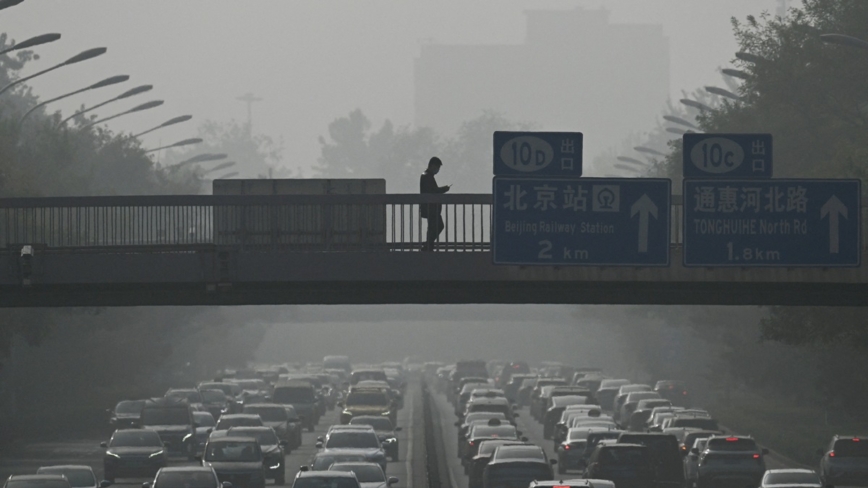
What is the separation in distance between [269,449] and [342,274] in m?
18.0

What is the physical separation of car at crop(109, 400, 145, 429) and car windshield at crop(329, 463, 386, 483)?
2450 cm

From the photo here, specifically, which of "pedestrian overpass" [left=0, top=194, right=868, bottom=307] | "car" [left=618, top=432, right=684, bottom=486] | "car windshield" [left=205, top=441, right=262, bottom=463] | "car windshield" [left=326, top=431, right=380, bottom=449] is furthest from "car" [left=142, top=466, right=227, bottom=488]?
"car windshield" [left=326, top=431, right=380, bottom=449]

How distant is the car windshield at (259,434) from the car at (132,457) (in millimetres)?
2043

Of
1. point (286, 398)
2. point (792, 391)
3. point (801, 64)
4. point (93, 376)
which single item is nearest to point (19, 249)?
point (286, 398)

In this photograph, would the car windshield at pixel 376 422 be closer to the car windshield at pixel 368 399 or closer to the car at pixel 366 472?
the car windshield at pixel 368 399

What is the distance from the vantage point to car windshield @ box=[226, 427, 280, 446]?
4950 cm

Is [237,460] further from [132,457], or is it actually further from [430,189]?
[430,189]

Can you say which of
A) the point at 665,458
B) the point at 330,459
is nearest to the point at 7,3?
the point at 330,459

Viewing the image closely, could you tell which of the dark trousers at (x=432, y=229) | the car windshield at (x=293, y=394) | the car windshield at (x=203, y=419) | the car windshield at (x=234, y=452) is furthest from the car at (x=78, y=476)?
the car windshield at (x=293, y=394)

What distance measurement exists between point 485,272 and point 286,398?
42970mm

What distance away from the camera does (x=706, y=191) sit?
3172 centimetres

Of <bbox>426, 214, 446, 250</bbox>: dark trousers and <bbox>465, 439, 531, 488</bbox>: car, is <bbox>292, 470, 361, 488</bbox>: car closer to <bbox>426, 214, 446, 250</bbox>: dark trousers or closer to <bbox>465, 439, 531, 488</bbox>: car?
<bbox>426, 214, 446, 250</bbox>: dark trousers

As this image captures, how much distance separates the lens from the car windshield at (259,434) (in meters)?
49.5

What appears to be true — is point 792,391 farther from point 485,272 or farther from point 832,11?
point 485,272
